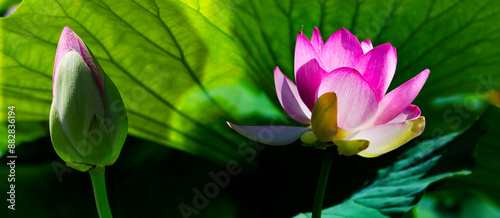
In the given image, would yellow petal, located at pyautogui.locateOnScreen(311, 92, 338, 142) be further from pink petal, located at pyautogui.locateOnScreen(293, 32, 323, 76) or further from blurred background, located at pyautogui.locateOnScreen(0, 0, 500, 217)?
blurred background, located at pyautogui.locateOnScreen(0, 0, 500, 217)

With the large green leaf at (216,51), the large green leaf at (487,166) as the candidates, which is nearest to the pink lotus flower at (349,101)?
the large green leaf at (216,51)

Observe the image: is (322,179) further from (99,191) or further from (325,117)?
(99,191)

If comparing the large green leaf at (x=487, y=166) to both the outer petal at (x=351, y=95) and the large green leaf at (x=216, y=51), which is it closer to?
the large green leaf at (x=216, y=51)

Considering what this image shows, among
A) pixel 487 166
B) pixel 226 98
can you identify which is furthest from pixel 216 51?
pixel 487 166

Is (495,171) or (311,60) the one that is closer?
(311,60)

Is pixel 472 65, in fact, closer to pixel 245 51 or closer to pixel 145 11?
pixel 245 51

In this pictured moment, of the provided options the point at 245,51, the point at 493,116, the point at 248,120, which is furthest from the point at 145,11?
the point at 493,116

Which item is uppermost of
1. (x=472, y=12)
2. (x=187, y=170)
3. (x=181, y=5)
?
(x=472, y=12)
